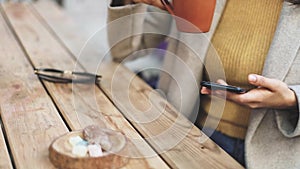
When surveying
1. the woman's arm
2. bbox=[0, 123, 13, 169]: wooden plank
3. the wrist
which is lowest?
bbox=[0, 123, 13, 169]: wooden plank

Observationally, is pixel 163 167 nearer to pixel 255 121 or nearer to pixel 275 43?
pixel 255 121

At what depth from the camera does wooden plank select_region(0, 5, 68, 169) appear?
0.70 metres

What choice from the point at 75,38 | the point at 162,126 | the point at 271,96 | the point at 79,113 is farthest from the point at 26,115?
the point at 75,38

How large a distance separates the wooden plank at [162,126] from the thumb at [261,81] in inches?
5.6

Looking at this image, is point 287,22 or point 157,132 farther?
point 287,22

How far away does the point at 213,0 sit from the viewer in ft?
2.53

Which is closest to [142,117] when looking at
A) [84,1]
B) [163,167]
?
[163,167]

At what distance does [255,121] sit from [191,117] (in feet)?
0.47

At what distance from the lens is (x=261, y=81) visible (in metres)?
0.80

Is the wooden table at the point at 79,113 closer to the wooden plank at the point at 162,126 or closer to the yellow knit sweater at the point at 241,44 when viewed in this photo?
the wooden plank at the point at 162,126

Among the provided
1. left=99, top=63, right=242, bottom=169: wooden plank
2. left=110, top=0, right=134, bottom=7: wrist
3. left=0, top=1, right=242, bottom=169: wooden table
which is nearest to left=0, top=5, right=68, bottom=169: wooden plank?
left=0, top=1, right=242, bottom=169: wooden table

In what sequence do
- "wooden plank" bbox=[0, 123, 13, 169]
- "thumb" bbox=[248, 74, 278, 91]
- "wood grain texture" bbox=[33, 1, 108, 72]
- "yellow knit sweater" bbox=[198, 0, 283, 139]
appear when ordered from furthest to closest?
"wood grain texture" bbox=[33, 1, 108, 72] < "yellow knit sweater" bbox=[198, 0, 283, 139] < "thumb" bbox=[248, 74, 278, 91] < "wooden plank" bbox=[0, 123, 13, 169]

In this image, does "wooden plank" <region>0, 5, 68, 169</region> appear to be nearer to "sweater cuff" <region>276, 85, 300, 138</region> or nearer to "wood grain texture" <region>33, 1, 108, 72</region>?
"wood grain texture" <region>33, 1, 108, 72</region>

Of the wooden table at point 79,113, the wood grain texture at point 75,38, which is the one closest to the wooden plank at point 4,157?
the wooden table at point 79,113
